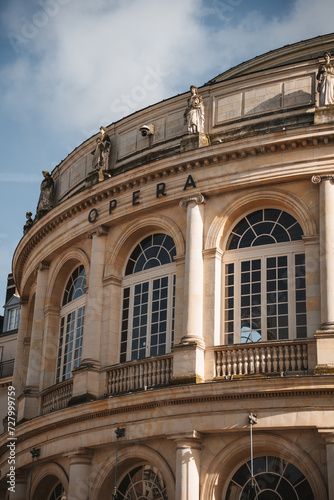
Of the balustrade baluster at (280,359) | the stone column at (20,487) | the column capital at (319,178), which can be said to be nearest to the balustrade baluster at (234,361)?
the balustrade baluster at (280,359)

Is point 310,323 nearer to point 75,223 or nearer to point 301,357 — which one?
point 301,357

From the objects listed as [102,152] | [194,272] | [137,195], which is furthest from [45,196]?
[194,272]

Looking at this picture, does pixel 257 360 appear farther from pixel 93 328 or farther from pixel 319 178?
pixel 93 328

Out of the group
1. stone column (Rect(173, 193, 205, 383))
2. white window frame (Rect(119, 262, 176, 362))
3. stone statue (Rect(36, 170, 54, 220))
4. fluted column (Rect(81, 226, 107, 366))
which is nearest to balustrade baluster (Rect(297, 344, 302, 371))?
stone column (Rect(173, 193, 205, 383))

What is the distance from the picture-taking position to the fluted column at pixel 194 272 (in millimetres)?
23766

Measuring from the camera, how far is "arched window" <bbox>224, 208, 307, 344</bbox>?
76.7 feet

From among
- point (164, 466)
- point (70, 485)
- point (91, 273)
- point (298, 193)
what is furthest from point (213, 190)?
point (70, 485)

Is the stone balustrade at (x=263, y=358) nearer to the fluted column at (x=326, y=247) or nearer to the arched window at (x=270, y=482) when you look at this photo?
the fluted column at (x=326, y=247)

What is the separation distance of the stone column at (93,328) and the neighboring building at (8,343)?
11.9 meters

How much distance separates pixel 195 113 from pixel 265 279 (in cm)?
588

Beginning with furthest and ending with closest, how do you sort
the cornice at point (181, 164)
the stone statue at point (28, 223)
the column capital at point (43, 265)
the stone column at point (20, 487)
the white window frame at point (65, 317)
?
1. the stone statue at point (28, 223)
2. the column capital at point (43, 265)
3. the white window frame at point (65, 317)
4. the stone column at point (20, 487)
5. the cornice at point (181, 164)

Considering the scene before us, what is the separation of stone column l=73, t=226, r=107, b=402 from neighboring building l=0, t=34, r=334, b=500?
0.06m

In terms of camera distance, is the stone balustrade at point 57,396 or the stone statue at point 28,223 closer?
the stone balustrade at point 57,396

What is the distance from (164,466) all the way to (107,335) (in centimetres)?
497
